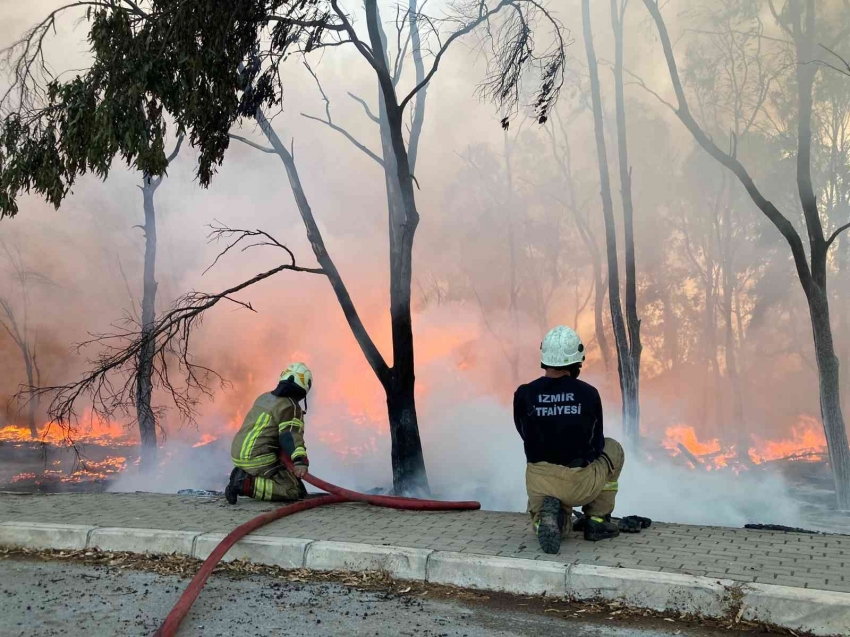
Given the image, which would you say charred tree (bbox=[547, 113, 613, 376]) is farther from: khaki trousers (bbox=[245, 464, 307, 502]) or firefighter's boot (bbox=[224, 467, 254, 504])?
firefighter's boot (bbox=[224, 467, 254, 504])

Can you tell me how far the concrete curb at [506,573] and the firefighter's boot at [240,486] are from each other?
1.46m

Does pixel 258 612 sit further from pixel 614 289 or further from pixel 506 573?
pixel 614 289

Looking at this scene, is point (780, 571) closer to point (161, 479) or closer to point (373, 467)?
point (373, 467)

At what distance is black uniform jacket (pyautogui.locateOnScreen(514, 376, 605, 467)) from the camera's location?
5133 millimetres

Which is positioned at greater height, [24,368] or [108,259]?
[108,259]

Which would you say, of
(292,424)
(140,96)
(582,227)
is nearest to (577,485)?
(292,424)

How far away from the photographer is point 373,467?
19.0 metres

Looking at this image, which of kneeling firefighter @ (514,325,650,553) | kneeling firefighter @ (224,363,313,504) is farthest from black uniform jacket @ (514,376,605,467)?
kneeling firefighter @ (224,363,313,504)

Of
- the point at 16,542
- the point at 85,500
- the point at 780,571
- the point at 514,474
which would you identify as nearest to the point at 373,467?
the point at 514,474

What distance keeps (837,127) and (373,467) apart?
19618 mm

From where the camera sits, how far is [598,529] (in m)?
5.25

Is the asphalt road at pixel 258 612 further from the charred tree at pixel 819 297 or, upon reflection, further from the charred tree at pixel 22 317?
the charred tree at pixel 22 317

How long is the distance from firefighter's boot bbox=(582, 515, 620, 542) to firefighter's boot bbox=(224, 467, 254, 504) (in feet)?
10.7

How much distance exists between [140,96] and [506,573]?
21.9 ft
